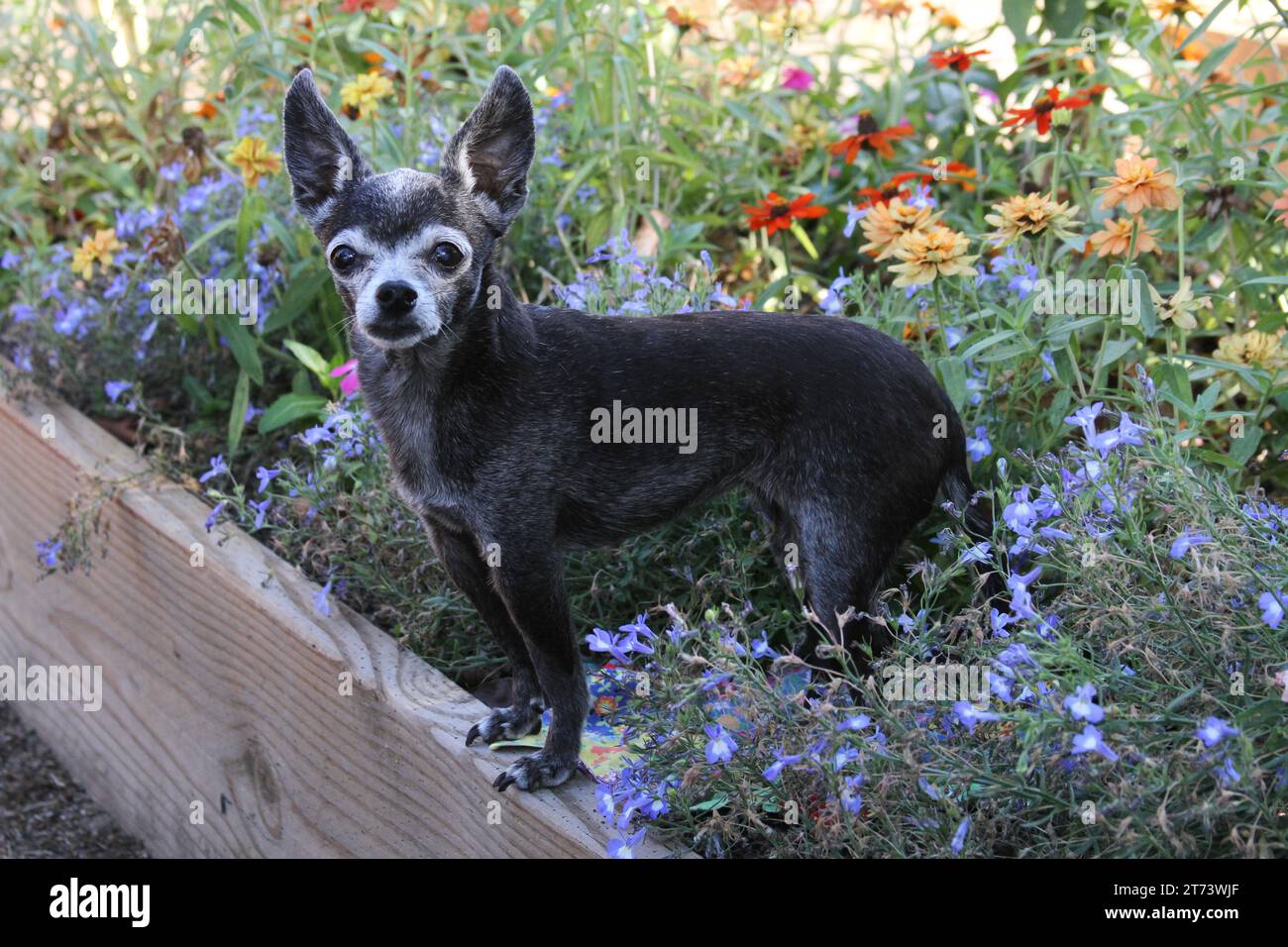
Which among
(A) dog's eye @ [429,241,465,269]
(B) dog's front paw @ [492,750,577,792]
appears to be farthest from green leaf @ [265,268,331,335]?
(B) dog's front paw @ [492,750,577,792]

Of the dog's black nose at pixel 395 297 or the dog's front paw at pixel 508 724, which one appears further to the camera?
the dog's front paw at pixel 508 724

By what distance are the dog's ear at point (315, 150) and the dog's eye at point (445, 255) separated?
23 centimetres

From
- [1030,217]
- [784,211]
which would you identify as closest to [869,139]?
[784,211]

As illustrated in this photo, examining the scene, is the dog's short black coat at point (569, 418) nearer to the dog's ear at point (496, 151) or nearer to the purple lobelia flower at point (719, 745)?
the dog's ear at point (496, 151)

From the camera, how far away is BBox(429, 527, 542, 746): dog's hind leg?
2.40 metres

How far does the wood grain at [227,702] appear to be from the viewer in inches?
95.6

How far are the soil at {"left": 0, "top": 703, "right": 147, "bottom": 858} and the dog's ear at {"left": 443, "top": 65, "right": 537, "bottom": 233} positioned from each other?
1.99 m

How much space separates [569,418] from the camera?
2.29m

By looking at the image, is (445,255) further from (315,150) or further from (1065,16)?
(1065,16)

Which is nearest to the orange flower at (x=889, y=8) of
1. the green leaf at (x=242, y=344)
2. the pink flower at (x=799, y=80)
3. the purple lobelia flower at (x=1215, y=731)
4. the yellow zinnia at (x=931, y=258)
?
the pink flower at (x=799, y=80)

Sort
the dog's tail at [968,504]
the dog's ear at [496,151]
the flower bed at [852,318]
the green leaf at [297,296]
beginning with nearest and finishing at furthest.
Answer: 1. the flower bed at [852,318]
2. the dog's ear at [496,151]
3. the dog's tail at [968,504]
4. the green leaf at [297,296]

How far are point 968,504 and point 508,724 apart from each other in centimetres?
88
